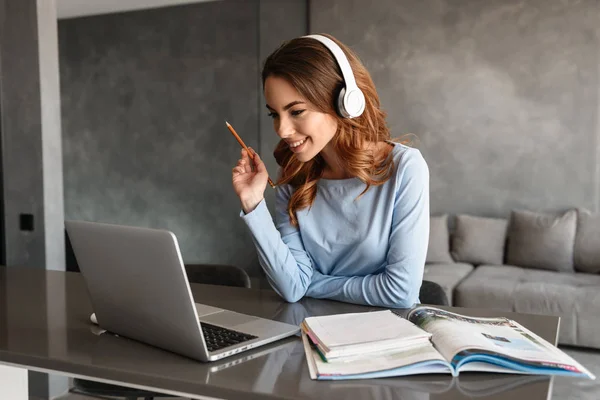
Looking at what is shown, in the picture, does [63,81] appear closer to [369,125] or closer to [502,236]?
[502,236]

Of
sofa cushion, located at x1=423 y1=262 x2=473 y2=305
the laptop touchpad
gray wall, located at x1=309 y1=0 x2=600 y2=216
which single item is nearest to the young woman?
the laptop touchpad

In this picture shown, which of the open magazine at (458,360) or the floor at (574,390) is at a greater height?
the open magazine at (458,360)

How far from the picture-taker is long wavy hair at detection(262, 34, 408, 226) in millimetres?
1457

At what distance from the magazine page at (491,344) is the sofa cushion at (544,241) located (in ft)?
11.6

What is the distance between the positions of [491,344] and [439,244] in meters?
3.88

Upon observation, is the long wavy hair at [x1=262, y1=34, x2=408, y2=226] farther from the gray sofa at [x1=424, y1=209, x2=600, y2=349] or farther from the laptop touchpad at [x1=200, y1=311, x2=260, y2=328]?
the gray sofa at [x1=424, y1=209, x2=600, y2=349]

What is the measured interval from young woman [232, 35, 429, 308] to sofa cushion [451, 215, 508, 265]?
3.24 meters

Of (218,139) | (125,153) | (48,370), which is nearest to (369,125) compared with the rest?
(48,370)

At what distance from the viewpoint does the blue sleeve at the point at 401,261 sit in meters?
1.43

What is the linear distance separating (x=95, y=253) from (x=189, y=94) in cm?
517

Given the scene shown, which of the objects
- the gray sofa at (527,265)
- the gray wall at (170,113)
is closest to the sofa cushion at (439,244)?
the gray sofa at (527,265)

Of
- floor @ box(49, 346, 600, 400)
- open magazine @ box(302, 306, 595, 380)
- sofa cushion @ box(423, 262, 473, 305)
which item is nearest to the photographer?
open magazine @ box(302, 306, 595, 380)

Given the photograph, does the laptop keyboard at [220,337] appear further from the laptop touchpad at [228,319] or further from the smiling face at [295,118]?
the smiling face at [295,118]

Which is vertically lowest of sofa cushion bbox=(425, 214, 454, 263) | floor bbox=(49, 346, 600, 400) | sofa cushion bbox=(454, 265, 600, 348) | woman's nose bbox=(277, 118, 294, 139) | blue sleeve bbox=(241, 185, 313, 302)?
floor bbox=(49, 346, 600, 400)
